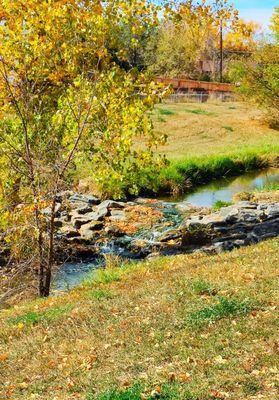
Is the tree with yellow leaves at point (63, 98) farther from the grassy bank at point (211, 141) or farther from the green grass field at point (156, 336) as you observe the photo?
the grassy bank at point (211, 141)

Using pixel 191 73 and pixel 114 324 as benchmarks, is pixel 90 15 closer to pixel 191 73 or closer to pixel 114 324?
pixel 114 324

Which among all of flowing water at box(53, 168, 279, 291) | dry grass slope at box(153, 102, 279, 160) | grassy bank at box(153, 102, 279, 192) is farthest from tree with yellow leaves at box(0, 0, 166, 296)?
dry grass slope at box(153, 102, 279, 160)

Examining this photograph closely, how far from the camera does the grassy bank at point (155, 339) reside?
239 inches

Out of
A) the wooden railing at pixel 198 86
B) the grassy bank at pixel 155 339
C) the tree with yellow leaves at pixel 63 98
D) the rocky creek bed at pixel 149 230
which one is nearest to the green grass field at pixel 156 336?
the grassy bank at pixel 155 339

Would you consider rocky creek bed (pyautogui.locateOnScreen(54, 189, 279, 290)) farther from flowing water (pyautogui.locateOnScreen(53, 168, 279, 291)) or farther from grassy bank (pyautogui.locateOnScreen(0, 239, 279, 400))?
grassy bank (pyautogui.locateOnScreen(0, 239, 279, 400))

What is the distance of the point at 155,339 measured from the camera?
7309mm

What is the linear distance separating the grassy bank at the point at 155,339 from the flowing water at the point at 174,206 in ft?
11.3

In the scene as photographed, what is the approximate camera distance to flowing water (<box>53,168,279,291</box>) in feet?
48.4

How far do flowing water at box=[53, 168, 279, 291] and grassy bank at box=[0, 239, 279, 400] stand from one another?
3452mm

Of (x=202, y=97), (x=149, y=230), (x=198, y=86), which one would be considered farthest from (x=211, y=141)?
(x=198, y=86)

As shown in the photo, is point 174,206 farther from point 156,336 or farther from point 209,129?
point 209,129

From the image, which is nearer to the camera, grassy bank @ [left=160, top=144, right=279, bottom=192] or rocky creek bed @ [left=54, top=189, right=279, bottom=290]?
rocky creek bed @ [left=54, top=189, right=279, bottom=290]

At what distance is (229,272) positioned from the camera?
9586 millimetres

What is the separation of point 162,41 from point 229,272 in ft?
162
